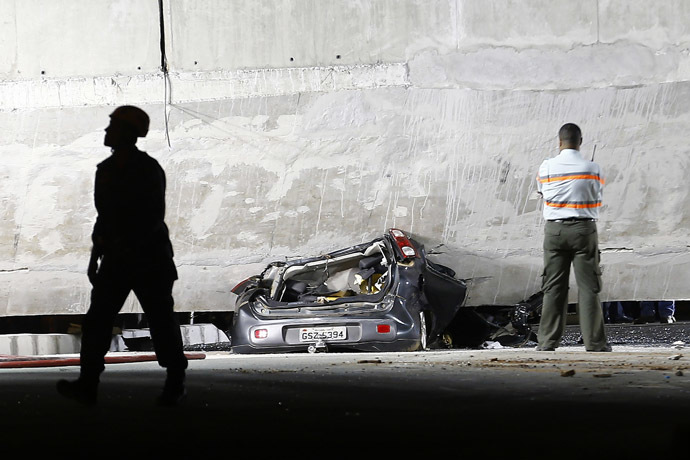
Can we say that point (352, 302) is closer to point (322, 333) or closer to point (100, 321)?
point (322, 333)

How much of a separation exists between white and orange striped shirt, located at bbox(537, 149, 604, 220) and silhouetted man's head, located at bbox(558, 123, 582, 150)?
0.15 ft

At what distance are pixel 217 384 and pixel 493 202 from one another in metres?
6.85

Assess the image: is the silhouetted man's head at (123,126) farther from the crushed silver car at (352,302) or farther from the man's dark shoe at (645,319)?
the man's dark shoe at (645,319)

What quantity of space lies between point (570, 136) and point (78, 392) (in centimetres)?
537

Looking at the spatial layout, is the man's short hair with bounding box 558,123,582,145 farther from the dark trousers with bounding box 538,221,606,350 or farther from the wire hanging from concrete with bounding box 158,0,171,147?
the wire hanging from concrete with bounding box 158,0,171,147

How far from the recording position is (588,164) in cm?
873

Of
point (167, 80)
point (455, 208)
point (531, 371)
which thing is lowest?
point (531, 371)

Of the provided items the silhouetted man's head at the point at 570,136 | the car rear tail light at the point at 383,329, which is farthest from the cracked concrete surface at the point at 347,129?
the silhouetted man's head at the point at 570,136

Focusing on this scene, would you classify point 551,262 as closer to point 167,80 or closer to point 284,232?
point 284,232

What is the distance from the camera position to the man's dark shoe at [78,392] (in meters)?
4.62

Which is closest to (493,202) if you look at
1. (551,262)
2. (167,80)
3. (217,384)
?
(551,262)

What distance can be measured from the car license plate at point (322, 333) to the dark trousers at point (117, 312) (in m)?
4.90

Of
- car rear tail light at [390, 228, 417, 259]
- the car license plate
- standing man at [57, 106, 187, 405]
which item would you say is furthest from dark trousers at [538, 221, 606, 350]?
standing man at [57, 106, 187, 405]

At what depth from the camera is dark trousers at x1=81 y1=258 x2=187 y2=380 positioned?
15.7 feet
